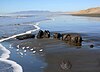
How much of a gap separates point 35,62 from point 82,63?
2.72 meters

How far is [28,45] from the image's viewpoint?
21.3 meters

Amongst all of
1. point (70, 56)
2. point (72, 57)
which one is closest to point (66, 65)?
point (72, 57)

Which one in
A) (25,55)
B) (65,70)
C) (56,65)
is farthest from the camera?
(25,55)

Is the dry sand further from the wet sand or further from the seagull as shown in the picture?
Answer: the seagull

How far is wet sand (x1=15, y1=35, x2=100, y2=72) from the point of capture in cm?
1305

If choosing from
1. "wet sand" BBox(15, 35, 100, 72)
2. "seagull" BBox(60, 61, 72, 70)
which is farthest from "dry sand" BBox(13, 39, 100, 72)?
"seagull" BBox(60, 61, 72, 70)

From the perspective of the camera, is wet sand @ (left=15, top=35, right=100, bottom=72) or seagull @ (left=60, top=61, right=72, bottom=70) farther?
wet sand @ (left=15, top=35, right=100, bottom=72)

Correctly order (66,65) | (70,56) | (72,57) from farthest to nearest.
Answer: (70,56) < (72,57) < (66,65)

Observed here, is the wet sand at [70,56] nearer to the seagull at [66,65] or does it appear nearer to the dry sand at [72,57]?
the dry sand at [72,57]

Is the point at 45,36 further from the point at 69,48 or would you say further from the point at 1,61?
the point at 1,61

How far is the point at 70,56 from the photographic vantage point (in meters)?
16.1

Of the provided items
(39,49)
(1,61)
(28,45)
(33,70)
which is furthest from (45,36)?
(33,70)

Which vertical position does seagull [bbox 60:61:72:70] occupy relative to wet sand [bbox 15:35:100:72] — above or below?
above

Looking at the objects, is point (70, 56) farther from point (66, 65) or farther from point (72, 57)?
point (66, 65)
